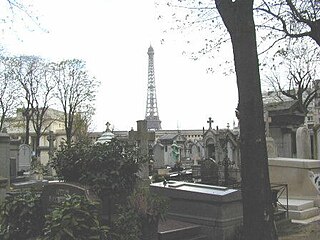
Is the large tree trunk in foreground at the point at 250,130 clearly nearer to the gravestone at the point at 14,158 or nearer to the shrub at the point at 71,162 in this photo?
the shrub at the point at 71,162

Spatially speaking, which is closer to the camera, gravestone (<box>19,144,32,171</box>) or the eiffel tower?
gravestone (<box>19,144,32,171</box>)

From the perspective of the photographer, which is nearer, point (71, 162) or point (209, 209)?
point (71, 162)

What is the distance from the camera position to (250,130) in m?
5.39

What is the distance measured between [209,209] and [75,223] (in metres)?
3.56

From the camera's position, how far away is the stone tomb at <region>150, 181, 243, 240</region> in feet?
25.2

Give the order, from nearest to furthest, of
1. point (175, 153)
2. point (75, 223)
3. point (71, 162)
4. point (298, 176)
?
point (75, 223) < point (71, 162) < point (298, 176) < point (175, 153)

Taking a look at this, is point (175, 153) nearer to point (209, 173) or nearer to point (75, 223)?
point (209, 173)

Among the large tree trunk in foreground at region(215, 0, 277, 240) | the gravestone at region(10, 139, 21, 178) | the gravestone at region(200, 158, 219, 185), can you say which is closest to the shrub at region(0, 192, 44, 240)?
the large tree trunk in foreground at region(215, 0, 277, 240)

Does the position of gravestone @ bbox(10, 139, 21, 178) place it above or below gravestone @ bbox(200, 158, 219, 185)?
above

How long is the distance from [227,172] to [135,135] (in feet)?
12.7

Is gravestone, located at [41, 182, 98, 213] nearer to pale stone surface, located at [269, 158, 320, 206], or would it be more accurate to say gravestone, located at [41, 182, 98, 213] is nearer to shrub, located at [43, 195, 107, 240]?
shrub, located at [43, 195, 107, 240]

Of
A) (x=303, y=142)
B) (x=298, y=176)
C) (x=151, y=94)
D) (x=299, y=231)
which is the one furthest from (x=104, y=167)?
(x=151, y=94)

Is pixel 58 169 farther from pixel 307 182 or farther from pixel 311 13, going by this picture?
pixel 307 182

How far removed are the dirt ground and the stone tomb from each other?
3.71ft
